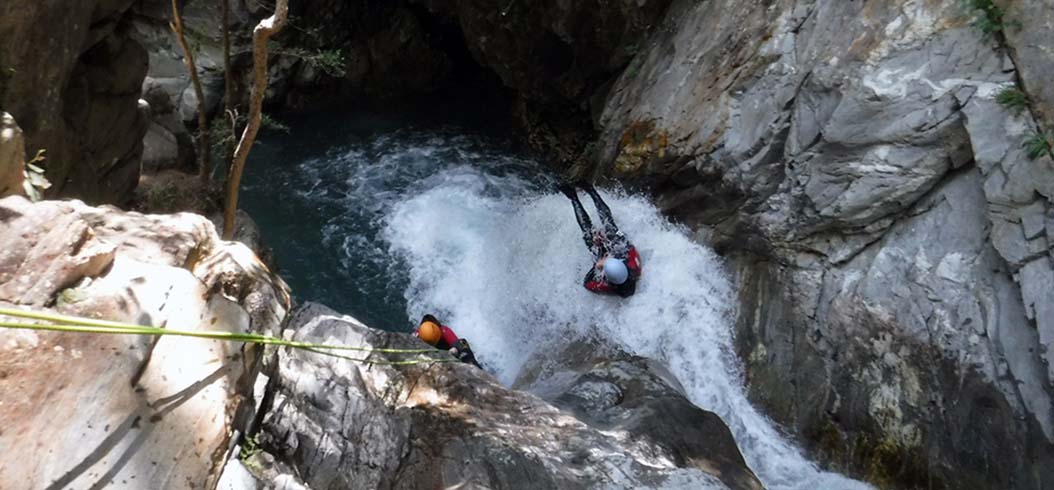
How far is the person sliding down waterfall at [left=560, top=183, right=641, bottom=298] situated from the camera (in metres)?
9.01

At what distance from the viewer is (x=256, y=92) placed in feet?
23.9

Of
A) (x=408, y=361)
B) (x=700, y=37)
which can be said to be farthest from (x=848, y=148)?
(x=408, y=361)

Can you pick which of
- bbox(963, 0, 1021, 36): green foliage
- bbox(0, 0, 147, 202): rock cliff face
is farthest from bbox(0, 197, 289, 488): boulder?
bbox(963, 0, 1021, 36): green foliage

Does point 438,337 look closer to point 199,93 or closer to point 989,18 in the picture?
point 199,93

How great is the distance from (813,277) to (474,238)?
6.42m

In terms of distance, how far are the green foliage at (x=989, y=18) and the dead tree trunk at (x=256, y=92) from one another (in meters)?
6.92

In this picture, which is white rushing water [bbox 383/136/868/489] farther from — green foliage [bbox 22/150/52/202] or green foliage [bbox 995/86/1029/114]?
green foliage [bbox 22/150/52/202]

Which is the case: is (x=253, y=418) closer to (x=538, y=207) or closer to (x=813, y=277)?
(x=813, y=277)

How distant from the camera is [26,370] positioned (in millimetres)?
3023

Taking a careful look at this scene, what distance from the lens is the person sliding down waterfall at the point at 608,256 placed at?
9.01 metres

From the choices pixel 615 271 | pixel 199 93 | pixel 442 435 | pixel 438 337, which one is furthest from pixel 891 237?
pixel 199 93

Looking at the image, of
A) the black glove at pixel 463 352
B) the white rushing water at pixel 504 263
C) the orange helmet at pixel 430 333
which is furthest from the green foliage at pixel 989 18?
the orange helmet at pixel 430 333

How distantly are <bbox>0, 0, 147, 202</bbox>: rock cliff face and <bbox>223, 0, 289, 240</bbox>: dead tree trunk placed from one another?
5.18ft

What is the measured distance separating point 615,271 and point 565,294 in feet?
4.17
